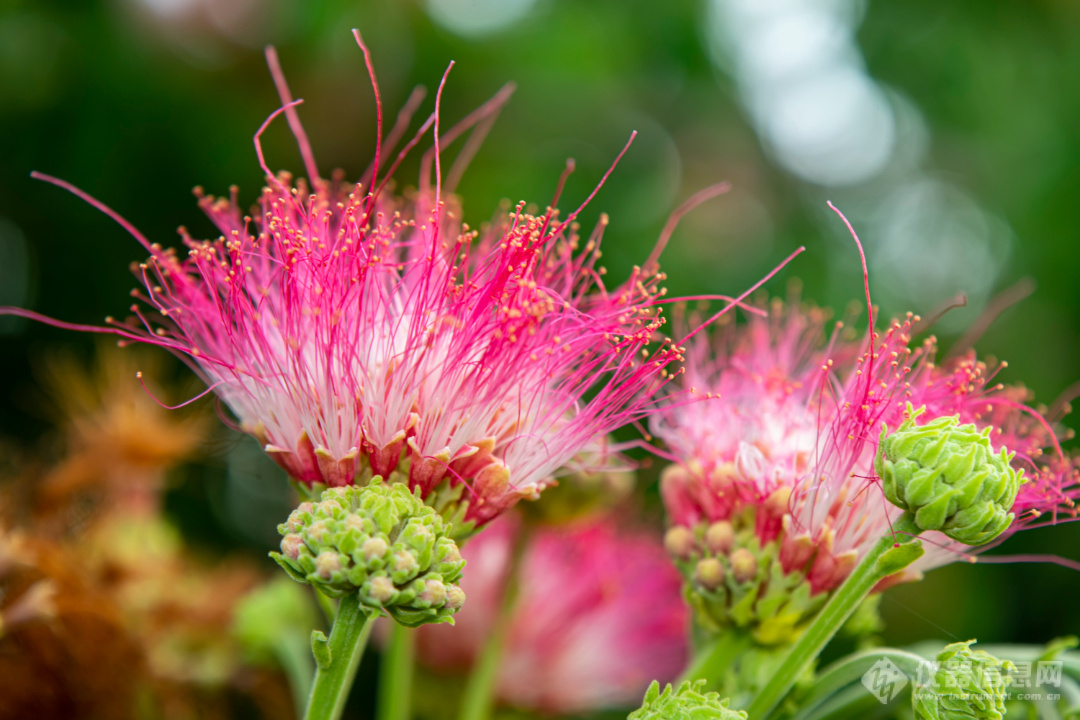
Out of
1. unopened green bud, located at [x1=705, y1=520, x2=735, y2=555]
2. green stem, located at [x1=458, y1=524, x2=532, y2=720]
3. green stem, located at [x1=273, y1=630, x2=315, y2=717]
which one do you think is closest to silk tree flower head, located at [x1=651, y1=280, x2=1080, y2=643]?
unopened green bud, located at [x1=705, y1=520, x2=735, y2=555]

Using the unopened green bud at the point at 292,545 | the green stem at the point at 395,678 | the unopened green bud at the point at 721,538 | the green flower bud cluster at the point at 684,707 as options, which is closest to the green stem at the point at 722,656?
the unopened green bud at the point at 721,538

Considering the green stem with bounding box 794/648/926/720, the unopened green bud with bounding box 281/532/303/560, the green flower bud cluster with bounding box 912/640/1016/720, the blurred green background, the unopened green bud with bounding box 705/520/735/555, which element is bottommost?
the green flower bud cluster with bounding box 912/640/1016/720

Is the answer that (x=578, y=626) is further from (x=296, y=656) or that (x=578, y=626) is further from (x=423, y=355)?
(x=423, y=355)

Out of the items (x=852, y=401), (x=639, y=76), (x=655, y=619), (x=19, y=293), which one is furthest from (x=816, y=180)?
(x=19, y=293)

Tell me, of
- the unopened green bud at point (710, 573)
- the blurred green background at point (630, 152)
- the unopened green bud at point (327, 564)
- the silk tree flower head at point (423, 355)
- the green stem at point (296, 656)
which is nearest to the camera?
the unopened green bud at point (327, 564)

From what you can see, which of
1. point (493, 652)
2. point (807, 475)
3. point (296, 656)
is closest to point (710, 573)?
point (807, 475)

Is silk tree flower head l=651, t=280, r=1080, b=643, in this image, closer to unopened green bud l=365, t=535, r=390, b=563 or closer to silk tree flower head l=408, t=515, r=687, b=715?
unopened green bud l=365, t=535, r=390, b=563

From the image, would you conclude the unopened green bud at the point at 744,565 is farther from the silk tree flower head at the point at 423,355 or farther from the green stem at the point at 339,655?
the green stem at the point at 339,655
